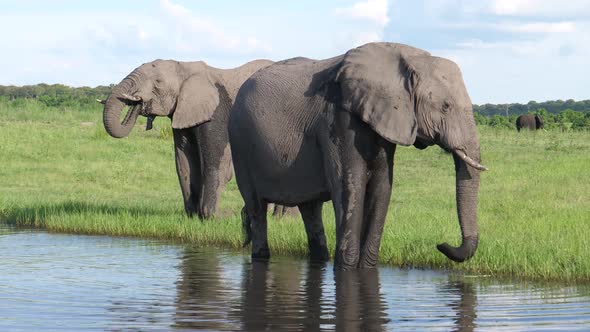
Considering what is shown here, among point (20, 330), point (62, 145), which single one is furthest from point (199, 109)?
point (62, 145)

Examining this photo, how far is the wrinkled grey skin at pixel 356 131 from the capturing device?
10.2 metres

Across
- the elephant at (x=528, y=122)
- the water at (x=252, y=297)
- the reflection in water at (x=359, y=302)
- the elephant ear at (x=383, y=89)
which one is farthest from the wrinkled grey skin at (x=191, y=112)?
the elephant at (x=528, y=122)

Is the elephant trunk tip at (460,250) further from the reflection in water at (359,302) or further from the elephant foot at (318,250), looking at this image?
the elephant foot at (318,250)

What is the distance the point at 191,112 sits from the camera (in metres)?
15.4

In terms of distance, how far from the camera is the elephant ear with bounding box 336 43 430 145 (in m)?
10.2

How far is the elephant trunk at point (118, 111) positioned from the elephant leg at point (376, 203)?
16.1 feet

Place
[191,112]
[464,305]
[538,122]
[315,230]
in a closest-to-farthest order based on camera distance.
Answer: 1. [464,305]
2. [315,230]
3. [191,112]
4. [538,122]

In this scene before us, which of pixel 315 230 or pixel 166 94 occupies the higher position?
pixel 166 94

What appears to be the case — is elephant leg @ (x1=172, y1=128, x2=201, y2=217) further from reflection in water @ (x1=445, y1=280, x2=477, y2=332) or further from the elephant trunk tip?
the elephant trunk tip

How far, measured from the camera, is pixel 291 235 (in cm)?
1321

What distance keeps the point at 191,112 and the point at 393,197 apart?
20.6 feet

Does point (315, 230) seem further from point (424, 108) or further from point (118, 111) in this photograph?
point (118, 111)

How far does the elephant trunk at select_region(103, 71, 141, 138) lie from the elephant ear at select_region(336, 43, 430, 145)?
499cm

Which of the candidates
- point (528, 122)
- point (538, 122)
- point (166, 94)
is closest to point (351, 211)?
point (166, 94)
